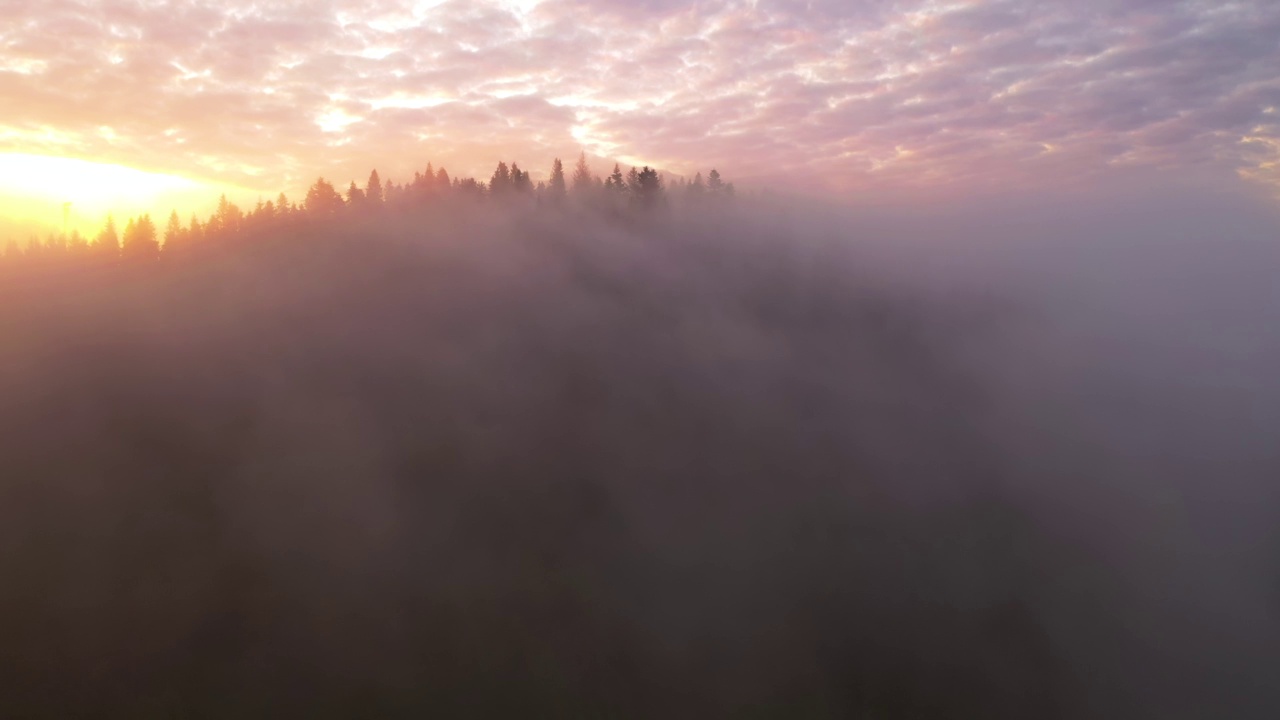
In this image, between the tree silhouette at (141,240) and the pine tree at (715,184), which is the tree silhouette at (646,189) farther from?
the tree silhouette at (141,240)

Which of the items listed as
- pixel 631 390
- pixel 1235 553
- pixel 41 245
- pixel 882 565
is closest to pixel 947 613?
pixel 882 565

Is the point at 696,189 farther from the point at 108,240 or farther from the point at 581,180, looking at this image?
the point at 108,240

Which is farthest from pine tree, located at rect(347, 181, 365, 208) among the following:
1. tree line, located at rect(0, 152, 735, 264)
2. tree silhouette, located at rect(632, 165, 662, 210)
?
tree silhouette, located at rect(632, 165, 662, 210)

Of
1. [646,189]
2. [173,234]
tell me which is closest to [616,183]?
[646,189]

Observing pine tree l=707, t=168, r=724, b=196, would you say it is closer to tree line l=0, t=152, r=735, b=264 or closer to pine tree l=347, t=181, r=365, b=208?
tree line l=0, t=152, r=735, b=264

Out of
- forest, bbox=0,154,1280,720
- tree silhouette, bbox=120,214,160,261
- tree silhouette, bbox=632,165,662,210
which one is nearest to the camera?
forest, bbox=0,154,1280,720

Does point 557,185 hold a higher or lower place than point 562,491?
higher

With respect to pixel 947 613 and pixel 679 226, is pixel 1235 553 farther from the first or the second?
pixel 679 226

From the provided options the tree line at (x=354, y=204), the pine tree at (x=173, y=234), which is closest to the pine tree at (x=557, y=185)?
the tree line at (x=354, y=204)
